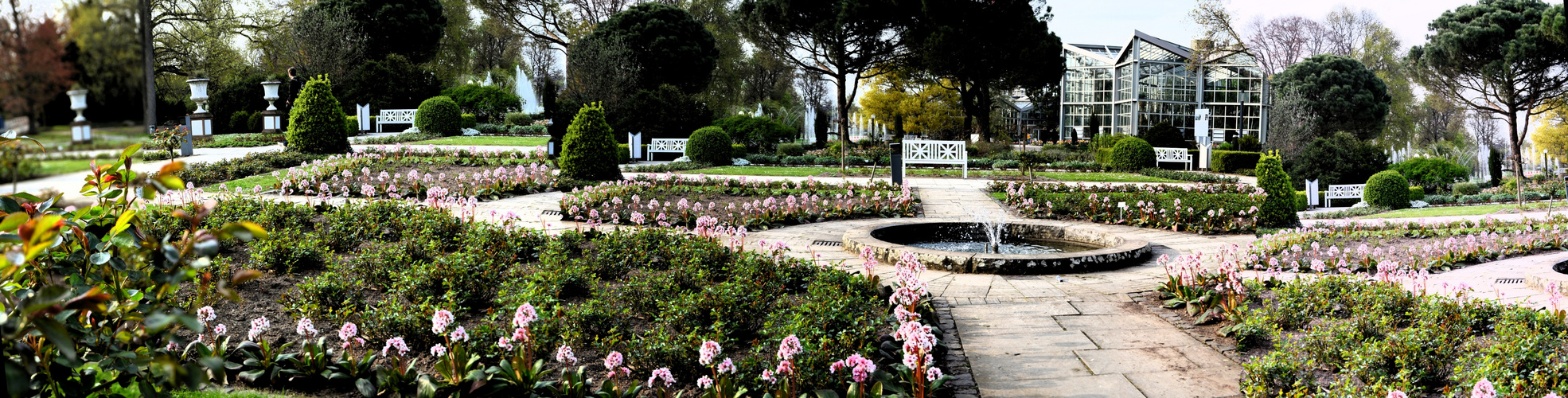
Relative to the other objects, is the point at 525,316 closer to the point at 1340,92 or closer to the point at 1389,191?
the point at 1389,191

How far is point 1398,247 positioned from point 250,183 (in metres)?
11.4

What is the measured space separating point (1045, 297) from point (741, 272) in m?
1.73

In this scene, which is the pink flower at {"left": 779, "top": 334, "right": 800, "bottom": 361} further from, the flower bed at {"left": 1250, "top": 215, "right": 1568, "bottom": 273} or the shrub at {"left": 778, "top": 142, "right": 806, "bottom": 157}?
the shrub at {"left": 778, "top": 142, "right": 806, "bottom": 157}

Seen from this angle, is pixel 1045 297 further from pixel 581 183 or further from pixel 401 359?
pixel 581 183

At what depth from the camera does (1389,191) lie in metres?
15.9

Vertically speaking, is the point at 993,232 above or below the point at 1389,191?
above

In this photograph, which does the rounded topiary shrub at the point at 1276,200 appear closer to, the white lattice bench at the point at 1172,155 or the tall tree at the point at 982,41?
the white lattice bench at the point at 1172,155

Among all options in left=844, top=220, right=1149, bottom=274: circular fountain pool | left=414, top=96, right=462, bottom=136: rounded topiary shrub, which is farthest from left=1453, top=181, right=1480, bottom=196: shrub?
left=414, top=96, right=462, bottom=136: rounded topiary shrub

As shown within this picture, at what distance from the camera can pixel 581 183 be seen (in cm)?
1097

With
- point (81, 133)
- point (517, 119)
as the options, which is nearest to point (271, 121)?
point (517, 119)

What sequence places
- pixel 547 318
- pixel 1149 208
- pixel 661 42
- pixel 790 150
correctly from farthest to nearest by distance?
1. pixel 661 42
2. pixel 790 150
3. pixel 1149 208
4. pixel 547 318

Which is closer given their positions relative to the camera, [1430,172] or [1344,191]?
[1344,191]

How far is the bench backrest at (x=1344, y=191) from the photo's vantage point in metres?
17.0

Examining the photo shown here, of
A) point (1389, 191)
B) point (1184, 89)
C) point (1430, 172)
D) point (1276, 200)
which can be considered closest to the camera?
point (1276, 200)
